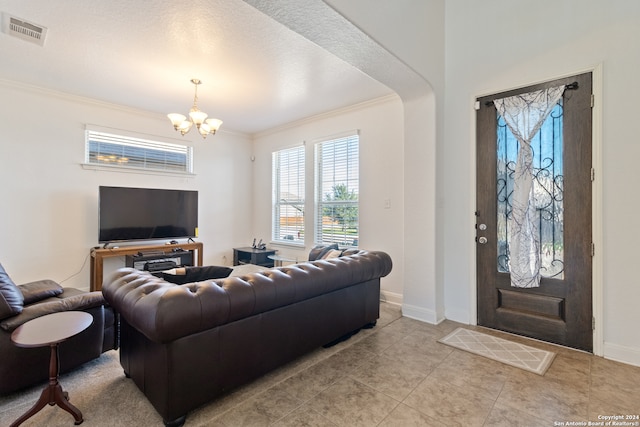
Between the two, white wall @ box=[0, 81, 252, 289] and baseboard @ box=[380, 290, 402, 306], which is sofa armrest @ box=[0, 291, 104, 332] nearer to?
white wall @ box=[0, 81, 252, 289]

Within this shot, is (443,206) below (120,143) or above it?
below

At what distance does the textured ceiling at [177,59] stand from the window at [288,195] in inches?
42.4

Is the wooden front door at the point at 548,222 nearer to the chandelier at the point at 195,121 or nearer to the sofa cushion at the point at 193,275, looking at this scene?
the sofa cushion at the point at 193,275

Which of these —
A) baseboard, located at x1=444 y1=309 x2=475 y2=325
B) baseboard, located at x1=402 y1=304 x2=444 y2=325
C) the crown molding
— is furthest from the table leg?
the crown molding

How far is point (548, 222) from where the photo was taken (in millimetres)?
2701

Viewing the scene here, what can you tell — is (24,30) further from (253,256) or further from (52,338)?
(253,256)

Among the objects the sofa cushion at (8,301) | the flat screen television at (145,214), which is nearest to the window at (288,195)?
the flat screen television at (145,214)

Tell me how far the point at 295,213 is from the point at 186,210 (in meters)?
1.85

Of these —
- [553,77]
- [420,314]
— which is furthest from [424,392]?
[553,77]

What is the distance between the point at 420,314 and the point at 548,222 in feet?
4.98

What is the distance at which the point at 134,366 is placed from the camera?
194 centimetres

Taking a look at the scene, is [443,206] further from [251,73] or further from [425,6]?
[251,73]

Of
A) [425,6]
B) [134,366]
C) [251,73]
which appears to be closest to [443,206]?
[425,6]

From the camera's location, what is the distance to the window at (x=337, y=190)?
14.8 ft
